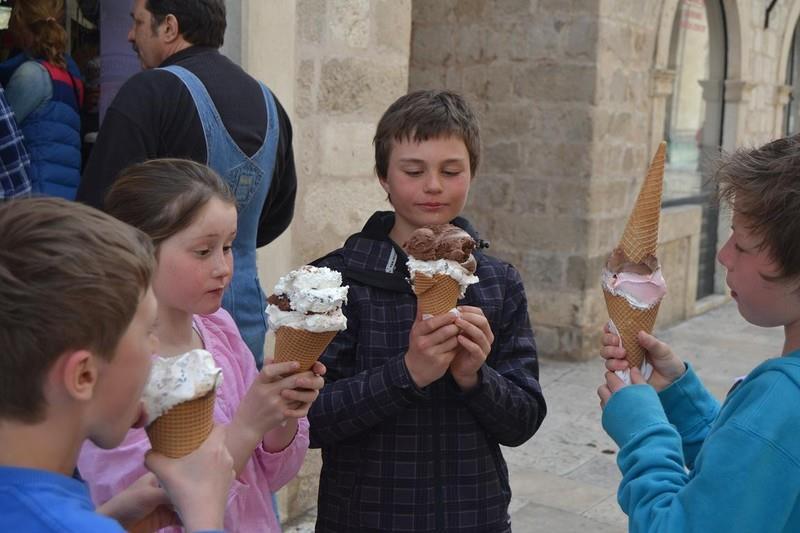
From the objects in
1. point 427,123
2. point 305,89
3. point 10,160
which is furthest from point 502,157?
point 427,123

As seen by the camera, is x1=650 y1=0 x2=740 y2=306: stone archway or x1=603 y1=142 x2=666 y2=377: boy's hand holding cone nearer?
x1=603 y1=142 x2=666 y2=377: boy's hand holding cone

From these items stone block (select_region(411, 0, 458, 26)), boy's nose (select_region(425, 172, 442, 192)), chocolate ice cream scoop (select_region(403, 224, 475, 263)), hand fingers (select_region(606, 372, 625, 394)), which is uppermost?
stone block (select_region(411, 0, 458, 26))

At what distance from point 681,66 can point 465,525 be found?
859cm

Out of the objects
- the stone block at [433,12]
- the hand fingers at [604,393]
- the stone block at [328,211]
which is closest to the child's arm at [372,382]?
the hand fingers at [604,393]

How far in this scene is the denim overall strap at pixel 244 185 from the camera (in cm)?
290

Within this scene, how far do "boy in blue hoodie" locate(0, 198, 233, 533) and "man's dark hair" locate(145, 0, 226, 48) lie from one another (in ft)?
5.93

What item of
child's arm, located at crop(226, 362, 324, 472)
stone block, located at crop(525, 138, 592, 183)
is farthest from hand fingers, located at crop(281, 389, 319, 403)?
stone block, located at crop(525, 138, 592, 183)

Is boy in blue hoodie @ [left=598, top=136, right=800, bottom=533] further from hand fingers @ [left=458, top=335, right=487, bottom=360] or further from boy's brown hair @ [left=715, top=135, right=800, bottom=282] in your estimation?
hand fingers @ [left=458, top=335, right=487, bottom=360]

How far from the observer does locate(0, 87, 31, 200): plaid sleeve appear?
2934 mm

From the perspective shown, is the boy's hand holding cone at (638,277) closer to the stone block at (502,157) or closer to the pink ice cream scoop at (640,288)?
the pink ice cream scoop at (640,288)

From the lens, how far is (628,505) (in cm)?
188

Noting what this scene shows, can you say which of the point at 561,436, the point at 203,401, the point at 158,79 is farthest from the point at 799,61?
the point at 203,401

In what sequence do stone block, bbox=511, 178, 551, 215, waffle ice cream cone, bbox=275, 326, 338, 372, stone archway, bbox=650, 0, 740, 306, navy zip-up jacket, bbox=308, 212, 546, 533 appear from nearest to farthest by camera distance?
waffle ice cream cone, bbox=275, 326, 338, 372 < navy zip-up jacket, bbox=308, 212, 546, 533 < stone block, bbox=511, 178, 551, 215 < stone archway, bbox=650, 0, 740, 306

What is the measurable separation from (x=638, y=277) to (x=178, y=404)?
1106 mm
